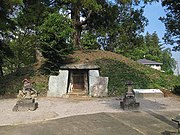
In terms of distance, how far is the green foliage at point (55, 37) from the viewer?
48.1 feet

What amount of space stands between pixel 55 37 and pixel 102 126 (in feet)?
26.6

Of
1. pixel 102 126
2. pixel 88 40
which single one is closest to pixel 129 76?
pixel 88 40

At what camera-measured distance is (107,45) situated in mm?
26391

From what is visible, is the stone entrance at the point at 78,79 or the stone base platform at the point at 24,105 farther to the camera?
the stone entrance at the point at 78,79

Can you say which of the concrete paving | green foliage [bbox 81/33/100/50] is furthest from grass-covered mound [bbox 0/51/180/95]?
the concrete paving

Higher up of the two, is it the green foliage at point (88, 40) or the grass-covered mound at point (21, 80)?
the green foliage at point (88, 40)

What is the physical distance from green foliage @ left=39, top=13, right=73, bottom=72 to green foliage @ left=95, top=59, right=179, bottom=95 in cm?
287

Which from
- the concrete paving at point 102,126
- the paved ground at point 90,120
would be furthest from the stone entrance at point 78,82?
the concrete paving at point 102,126

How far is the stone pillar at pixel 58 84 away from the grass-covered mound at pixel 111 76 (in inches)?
15.2

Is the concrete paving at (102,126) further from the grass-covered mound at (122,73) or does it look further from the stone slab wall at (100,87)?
the grass-covered mound at (122,73)

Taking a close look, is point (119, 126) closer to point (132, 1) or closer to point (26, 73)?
point (26, 73)

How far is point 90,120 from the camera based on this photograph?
27.7ft

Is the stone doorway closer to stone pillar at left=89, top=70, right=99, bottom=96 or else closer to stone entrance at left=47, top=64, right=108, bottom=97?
stone entrance at left=47, top=64, right=108, bottom=97

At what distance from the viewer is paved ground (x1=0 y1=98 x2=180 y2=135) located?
721 cm
